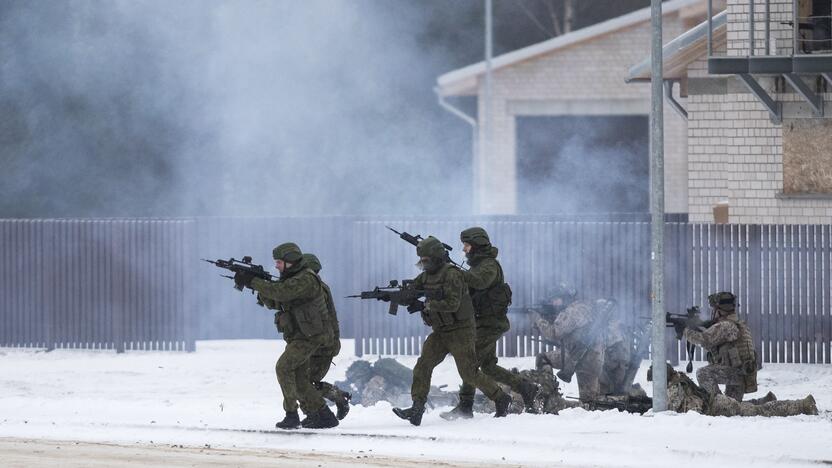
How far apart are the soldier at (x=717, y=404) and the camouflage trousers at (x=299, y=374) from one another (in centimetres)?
327

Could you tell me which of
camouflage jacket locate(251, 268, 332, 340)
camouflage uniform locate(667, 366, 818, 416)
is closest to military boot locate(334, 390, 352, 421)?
camouflage jacket locate(251, 268, 332, 340)

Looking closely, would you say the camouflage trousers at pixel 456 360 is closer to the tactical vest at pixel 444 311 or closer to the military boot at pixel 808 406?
the tactical vest at pixel 444 311

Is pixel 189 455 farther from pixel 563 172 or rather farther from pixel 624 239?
pixel 563 172

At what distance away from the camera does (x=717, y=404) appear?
14242 mm

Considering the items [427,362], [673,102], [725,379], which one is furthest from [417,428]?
[673,102]

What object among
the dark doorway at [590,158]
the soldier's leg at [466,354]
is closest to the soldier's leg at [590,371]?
the soldier's leg at [466,354]

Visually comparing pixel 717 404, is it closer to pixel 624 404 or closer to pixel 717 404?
pixel 717 404

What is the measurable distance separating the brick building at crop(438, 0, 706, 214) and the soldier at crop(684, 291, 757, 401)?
18.3 meters

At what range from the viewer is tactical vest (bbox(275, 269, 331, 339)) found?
533 inches

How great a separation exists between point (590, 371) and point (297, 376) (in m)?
3.37

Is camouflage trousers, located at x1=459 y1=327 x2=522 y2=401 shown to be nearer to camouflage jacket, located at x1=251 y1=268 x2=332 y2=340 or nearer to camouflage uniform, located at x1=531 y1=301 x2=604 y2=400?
camouflage uniform, located at x1=531 y1=301 x2=604 y2=400

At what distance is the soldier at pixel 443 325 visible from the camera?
13672 mm

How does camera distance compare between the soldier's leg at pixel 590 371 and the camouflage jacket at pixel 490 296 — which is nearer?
the camouflage jacket at pixel 490 296

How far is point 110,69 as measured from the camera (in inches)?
1729
